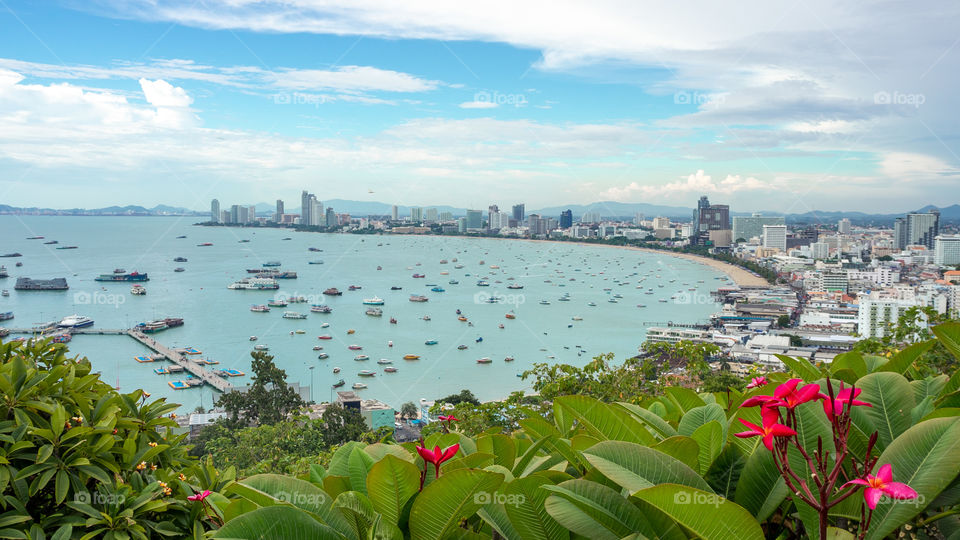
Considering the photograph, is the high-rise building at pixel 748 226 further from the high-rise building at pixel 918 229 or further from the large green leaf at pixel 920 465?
the large green leaf at pixel 920 465

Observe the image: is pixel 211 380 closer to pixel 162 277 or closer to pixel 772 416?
pixel 772 416

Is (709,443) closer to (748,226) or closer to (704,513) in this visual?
(704,513)

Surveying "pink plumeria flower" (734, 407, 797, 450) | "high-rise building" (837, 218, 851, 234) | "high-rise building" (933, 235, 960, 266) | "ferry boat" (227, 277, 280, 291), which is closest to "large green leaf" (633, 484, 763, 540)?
"pink plumeria flower" (734, 407, 797, 450)

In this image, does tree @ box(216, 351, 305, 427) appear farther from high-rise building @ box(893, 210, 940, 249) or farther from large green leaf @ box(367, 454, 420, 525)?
high-rise building @ box(893, 210, 940, 249)

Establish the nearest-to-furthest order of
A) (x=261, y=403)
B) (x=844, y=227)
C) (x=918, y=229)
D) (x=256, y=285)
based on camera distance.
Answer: (x=261, y=403) → (x=256, y=285) → (x=918, y=229) → (x=844, y=227)

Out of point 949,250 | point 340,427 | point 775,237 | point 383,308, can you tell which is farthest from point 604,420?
point 775,237

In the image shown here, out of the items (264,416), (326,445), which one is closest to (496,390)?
(264,416)

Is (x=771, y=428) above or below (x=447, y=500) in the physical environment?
above
